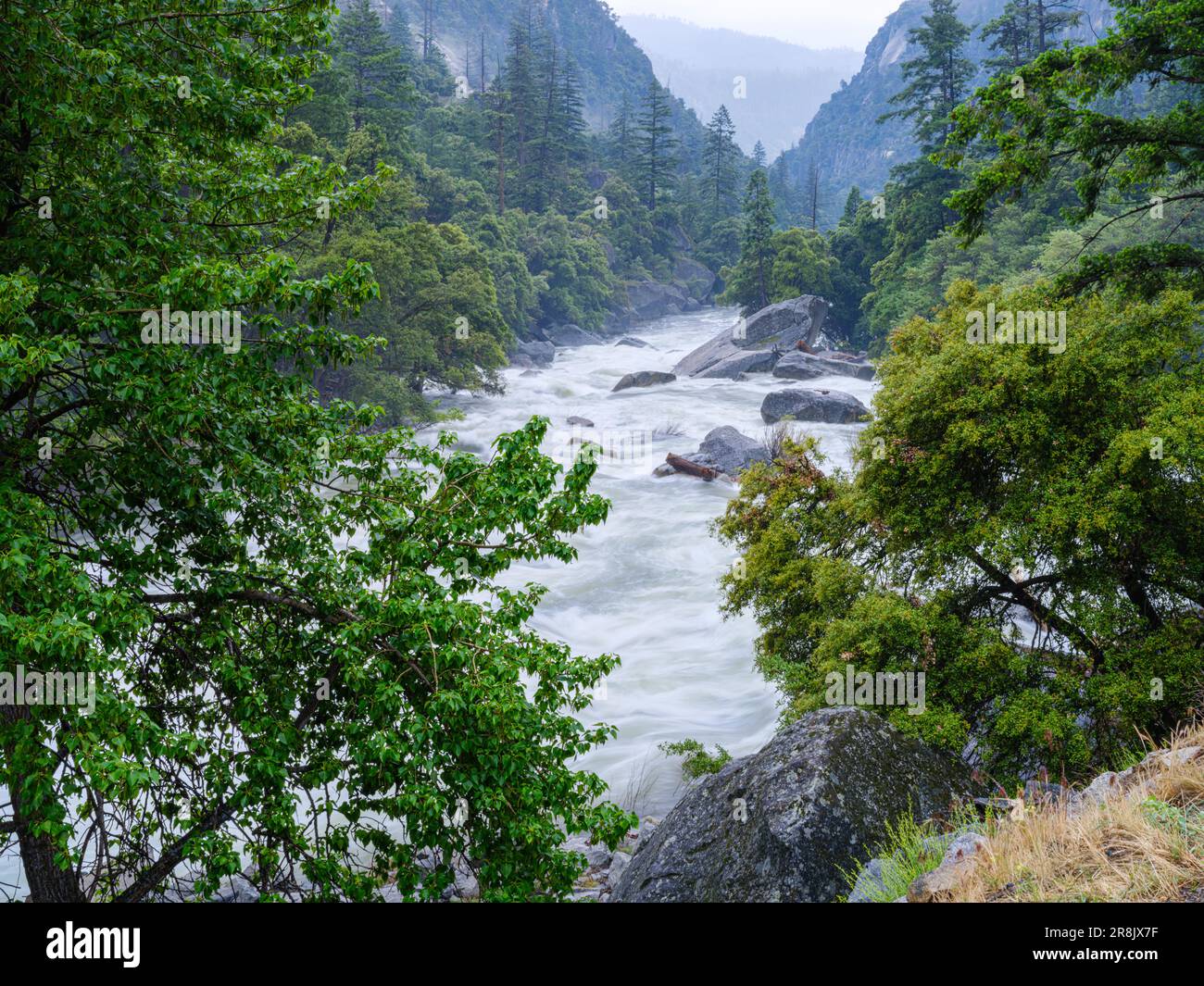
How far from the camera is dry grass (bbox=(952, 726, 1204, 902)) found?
4.47 metres

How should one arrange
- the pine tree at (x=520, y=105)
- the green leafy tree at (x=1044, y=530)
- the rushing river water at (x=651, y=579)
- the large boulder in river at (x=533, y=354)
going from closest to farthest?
the green leafy tree at (x=1044, y=530)
the rushing river water at (x=651, y=579)
the large boulder in river at (x=533, y=354)
the pine tree at (x=520, y=105)

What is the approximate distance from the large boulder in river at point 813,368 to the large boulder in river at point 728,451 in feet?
42.6

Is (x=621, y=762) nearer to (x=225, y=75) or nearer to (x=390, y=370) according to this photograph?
(x=225, y=75)

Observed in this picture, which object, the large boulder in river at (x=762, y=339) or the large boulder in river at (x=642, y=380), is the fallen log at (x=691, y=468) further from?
the large boulder in river at (x=762, y=339)

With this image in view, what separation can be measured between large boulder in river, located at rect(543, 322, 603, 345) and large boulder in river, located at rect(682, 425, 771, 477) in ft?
88.7

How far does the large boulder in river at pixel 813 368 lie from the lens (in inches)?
1645

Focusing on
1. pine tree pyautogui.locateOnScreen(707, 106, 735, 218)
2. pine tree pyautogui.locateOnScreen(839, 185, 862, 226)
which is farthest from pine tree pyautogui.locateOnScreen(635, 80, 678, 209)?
pine tree pyautogui.locateOnScreen(839, 185, 862, 226)

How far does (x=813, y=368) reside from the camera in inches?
1651

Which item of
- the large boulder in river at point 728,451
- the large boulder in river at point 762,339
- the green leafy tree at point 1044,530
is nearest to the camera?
the green leafy tree at point 1044,530

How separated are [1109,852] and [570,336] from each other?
2105 inches

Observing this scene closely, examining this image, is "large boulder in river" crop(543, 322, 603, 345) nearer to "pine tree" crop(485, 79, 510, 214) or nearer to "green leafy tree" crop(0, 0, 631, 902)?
"pine tree" crop(485, 79, 510, 214)

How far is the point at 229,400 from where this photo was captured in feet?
20.8

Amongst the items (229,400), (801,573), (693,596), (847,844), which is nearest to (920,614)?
(801,573)

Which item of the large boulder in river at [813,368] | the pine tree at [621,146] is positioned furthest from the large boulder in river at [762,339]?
the pine tree at [621,146]
